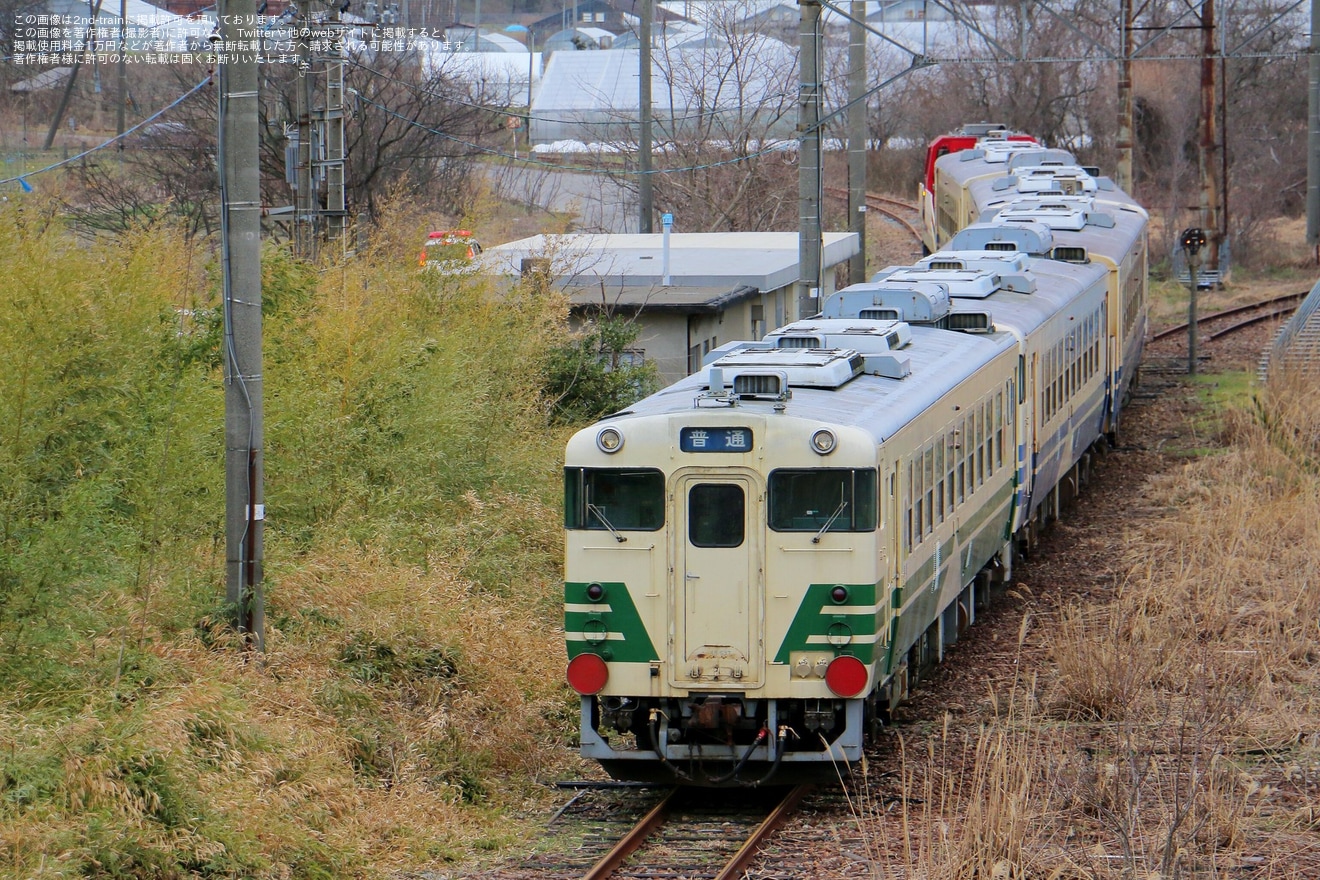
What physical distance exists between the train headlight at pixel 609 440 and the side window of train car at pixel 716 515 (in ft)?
1.54

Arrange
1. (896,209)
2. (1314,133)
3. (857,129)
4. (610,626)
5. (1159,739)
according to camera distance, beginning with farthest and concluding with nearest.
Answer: (896,209), (1314,133), (857,129), (1159,739), (610,626)

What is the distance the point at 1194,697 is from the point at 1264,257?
32.3m

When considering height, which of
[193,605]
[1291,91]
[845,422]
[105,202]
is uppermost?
[1291,91]

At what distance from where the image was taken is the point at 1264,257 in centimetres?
4047

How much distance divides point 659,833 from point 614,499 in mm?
1795

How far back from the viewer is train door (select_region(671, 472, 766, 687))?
29.7 ft

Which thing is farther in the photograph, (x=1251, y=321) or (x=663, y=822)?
(x=1251, y=321)

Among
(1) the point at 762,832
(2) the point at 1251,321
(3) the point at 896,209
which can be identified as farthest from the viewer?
(3) the point at 896,209

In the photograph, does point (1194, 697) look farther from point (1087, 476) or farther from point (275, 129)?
point (275, 129)

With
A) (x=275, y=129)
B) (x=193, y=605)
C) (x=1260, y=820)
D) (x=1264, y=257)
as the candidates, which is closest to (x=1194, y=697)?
(x=1260, y=820)

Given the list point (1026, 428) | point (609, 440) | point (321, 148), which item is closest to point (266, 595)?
point (609, 440)

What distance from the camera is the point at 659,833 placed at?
9.01 m

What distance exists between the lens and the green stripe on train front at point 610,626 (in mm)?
9125

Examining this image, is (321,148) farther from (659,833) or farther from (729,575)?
(659,833)
